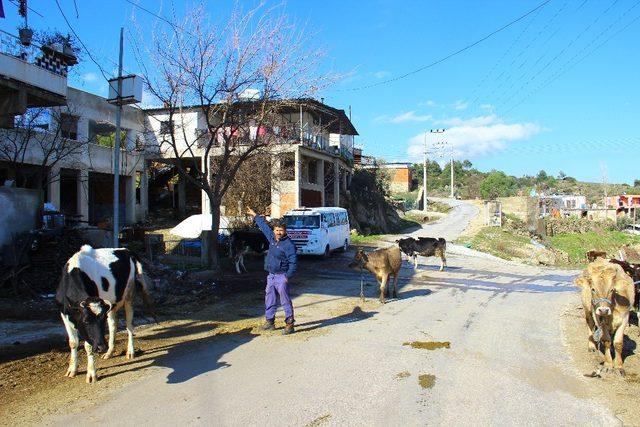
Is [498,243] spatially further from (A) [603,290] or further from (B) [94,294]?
(B) [94,294]

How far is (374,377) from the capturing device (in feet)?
21.0

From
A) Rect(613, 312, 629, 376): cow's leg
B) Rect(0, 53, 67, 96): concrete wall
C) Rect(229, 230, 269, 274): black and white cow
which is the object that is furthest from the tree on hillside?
Rect(613, 312, 629, 376): cow's leg

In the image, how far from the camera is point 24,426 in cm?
491

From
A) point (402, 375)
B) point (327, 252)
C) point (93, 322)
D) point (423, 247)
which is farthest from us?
point (327, 252)

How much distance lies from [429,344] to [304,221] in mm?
14212

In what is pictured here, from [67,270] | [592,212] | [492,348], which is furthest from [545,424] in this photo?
[592,212]

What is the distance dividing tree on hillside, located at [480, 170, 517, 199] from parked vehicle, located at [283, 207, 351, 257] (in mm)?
69412

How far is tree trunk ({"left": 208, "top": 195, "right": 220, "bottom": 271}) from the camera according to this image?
16.7 meters

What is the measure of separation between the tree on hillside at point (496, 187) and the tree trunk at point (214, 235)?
3011 inches

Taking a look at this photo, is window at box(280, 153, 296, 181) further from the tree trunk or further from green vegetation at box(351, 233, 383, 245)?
the tree trunk

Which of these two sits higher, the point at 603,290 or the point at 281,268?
A: the point at 281,268

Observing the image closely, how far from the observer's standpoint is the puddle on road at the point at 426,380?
6.12 m

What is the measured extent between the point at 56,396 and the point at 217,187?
10996 millimetres

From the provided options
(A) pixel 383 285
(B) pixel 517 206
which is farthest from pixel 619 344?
(B) pixel 517 206
